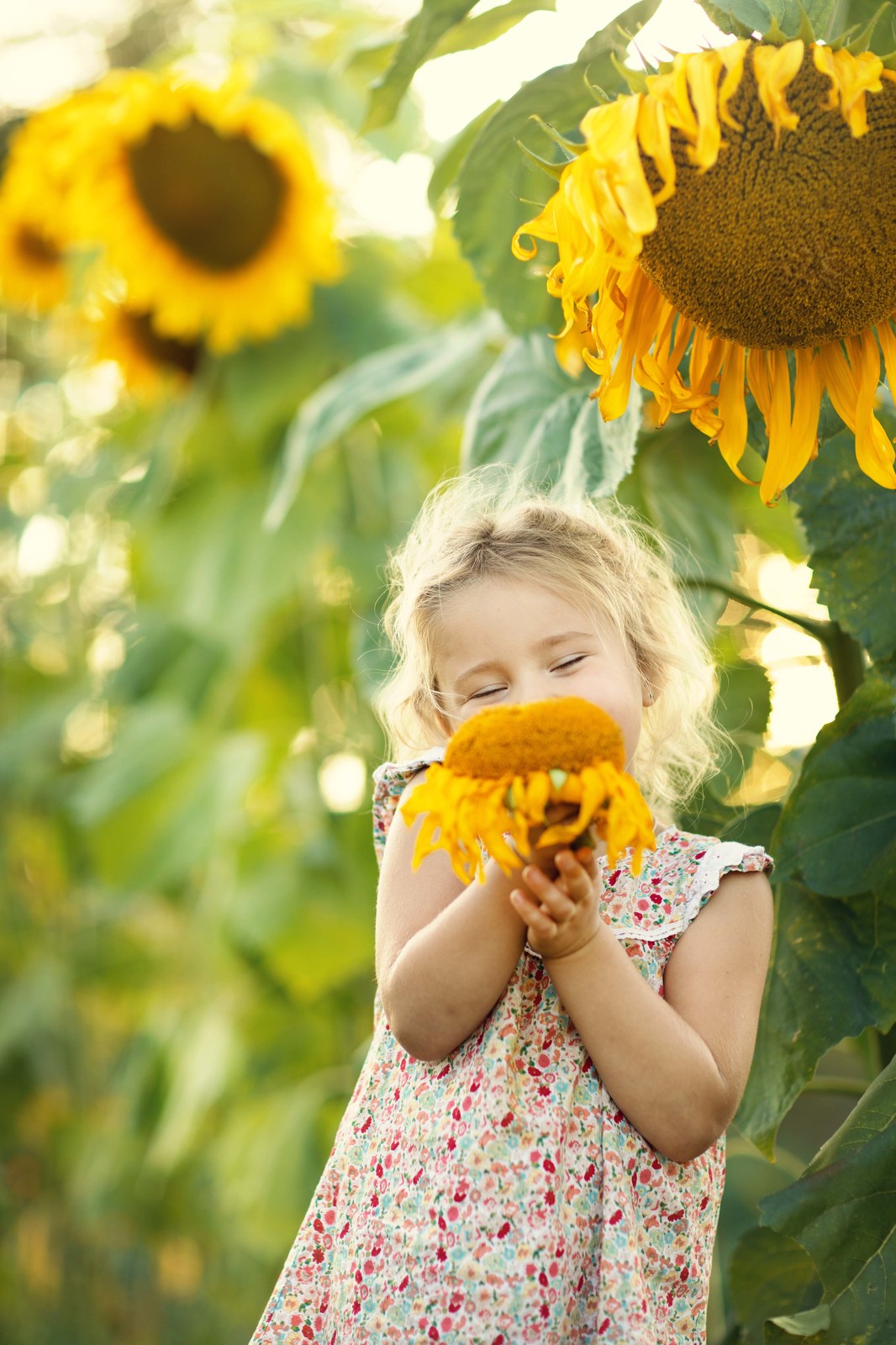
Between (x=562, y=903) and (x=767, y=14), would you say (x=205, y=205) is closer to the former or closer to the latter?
(x=767, y=14)

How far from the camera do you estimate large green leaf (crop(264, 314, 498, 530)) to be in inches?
44.3

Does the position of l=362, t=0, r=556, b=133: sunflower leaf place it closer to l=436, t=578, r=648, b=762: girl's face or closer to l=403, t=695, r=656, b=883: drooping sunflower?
l=436, t=578, r=648, b=762: girl's face

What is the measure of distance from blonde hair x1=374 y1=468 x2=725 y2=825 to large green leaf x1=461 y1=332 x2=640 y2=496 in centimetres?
2

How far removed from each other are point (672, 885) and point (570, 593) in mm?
159

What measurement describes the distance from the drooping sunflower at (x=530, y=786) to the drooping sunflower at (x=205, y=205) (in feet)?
4.06

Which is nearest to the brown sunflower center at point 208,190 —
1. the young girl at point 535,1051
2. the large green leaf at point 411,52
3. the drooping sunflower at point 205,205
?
the drooping sunflower at point 205,205

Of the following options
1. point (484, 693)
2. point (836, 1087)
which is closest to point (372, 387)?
point (484, 693)

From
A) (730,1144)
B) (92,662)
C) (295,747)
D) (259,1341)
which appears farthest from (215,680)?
(259,1341)

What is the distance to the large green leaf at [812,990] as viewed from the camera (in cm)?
73

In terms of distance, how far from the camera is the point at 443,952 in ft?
1.95

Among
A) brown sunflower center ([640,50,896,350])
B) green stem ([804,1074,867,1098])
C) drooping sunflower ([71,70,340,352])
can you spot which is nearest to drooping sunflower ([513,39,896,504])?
brown sunflower center ([640,50,896,350])

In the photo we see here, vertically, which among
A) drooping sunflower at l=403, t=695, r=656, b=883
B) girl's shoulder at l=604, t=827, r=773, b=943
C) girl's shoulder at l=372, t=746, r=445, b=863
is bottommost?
girl's shoulder at l=604, t=827, r=773, b=943

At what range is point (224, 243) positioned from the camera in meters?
1.66

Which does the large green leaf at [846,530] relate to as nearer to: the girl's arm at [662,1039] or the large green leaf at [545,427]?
the large green leaf at [545,427]
